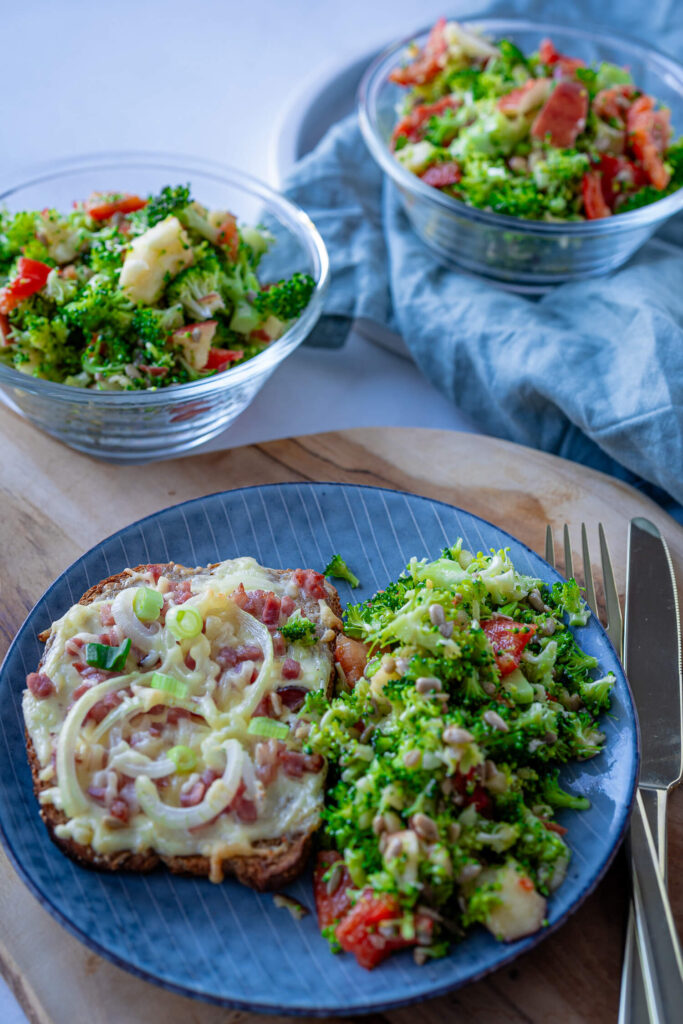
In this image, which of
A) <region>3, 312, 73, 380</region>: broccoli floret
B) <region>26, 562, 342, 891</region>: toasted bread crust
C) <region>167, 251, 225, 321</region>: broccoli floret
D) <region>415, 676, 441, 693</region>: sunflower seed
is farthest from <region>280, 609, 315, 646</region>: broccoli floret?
<region>3, 312, 73, 380</region>: broccoli floret

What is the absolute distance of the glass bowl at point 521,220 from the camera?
17.2 feet

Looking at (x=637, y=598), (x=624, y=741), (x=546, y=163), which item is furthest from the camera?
(x=546, y=163)

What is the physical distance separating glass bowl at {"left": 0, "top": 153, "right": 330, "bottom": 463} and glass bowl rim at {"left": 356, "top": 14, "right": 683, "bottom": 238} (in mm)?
681

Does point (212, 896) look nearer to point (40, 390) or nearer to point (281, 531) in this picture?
point (281, 531)

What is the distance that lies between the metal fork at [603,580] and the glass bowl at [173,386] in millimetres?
A: 1692

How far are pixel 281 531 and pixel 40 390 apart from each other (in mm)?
1322

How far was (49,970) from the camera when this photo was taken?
3.07m

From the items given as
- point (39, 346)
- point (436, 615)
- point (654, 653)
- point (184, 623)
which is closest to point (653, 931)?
point (654, 653)

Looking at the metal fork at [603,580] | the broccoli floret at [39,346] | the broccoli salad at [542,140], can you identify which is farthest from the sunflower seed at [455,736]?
the broccoli salad at [542,140]

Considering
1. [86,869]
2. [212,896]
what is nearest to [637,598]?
[212,896]

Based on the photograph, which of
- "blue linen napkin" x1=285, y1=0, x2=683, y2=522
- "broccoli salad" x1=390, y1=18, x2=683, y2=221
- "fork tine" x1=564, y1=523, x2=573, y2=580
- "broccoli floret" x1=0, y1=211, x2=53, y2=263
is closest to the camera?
"fork tine" x1=564, y1=523, x2=573, y2=580

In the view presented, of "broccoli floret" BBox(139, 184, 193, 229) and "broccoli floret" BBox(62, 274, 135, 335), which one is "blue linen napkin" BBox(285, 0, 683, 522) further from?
"broccoli floret" BBox(62, 274, 135, 335)

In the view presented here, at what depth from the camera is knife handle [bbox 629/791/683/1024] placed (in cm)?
288

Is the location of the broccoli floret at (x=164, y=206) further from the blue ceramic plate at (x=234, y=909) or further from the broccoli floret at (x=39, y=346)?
the blue ceramic plate at (x=234, y=909)
